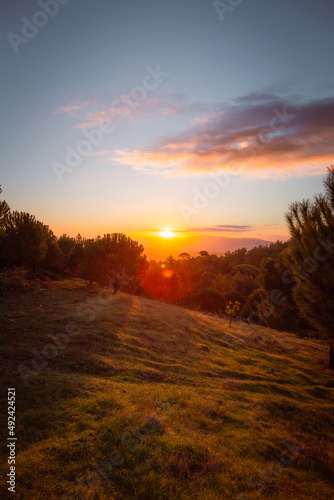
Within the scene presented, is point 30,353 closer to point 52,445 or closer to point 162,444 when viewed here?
point 52,445

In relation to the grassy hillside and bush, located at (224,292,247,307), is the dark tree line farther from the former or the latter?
the grassy hillside

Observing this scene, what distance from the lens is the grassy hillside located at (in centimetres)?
589

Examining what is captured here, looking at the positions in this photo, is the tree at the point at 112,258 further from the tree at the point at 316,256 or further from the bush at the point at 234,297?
the bush at the point at 234,297

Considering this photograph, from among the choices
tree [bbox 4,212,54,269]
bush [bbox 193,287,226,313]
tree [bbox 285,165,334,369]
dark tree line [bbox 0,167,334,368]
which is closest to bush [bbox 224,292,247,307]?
dark tree line [bbox 0,167,334,368]

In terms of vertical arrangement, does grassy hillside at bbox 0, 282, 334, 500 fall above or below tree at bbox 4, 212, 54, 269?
below

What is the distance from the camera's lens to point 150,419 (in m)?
8.12

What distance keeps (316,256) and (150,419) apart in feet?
34.6

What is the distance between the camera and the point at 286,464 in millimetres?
7516

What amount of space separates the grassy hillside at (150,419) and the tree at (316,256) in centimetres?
461

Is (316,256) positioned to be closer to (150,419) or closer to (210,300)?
(150,419)

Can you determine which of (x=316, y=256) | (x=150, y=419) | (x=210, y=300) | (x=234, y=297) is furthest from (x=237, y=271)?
(x=150, y=419)

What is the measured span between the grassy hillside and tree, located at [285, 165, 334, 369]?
15.1 feet

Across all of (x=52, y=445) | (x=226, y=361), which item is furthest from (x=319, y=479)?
(x=226, y=361)

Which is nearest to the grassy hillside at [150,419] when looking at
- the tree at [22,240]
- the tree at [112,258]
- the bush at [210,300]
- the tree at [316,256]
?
the tree at [316,256]
